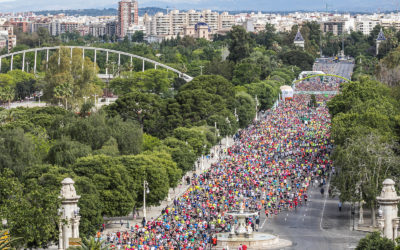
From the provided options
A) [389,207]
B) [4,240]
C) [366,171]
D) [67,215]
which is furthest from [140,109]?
[4,240]

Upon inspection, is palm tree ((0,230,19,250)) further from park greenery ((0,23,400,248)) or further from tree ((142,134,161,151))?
tree ((142,134,161,151))

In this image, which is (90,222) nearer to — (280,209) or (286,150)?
(280,209)

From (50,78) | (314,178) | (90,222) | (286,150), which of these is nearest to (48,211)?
(90,222)

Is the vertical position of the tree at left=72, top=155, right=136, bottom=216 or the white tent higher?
the tree at left=72, top=155, right=136, bottom=216

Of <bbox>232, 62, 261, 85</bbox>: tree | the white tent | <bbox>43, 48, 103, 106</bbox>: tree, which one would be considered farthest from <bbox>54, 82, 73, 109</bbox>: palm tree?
<bbox>232, 62, 261, 85</bbox>: tree

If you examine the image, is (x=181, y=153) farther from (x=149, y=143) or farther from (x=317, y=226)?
(x=317, y=226)

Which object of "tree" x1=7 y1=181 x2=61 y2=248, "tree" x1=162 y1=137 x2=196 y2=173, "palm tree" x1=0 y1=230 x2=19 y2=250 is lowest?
"tree" x1=162 y1=137 x2=196 y2=173
